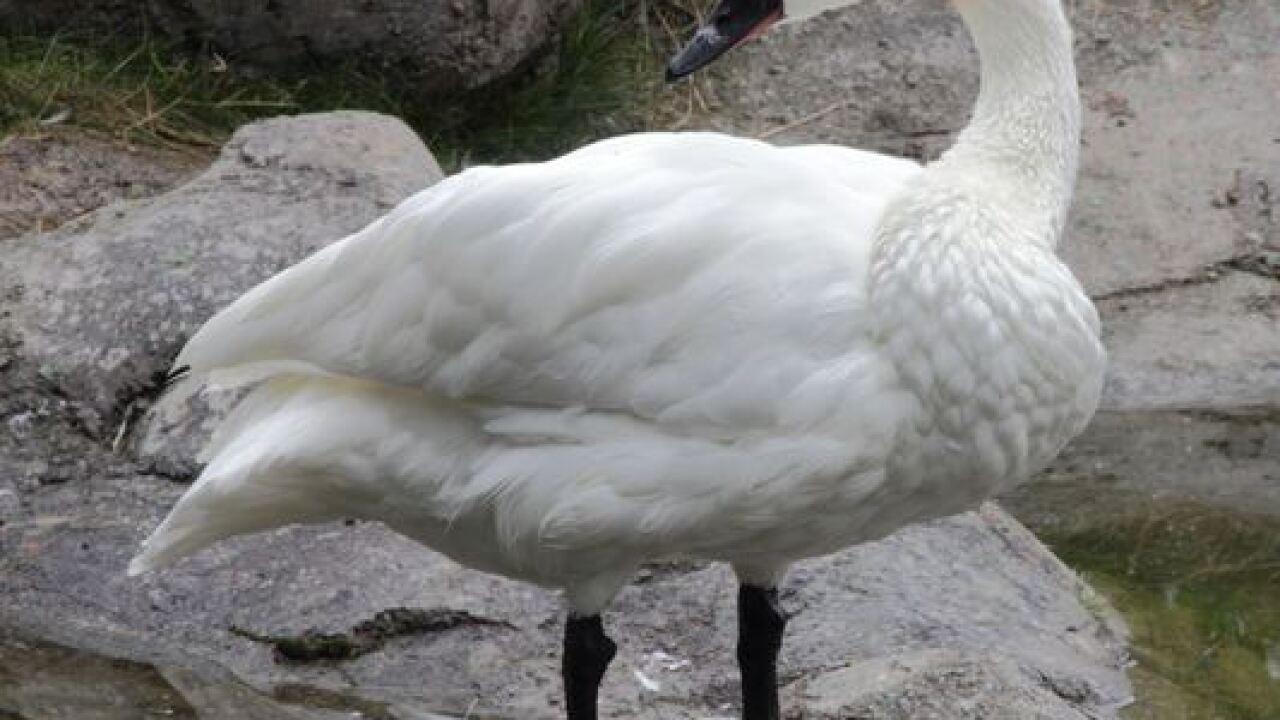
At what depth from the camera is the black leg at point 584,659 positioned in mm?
4535

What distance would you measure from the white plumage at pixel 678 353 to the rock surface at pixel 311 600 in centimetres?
40

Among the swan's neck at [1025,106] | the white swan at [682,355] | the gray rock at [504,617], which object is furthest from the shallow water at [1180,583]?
the swan's neck at [1025,106]

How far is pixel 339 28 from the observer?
755 centimetres

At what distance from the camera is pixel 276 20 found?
7.52 m

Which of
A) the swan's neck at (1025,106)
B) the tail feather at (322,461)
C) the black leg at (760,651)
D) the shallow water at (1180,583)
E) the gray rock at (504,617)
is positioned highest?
the swan's neck at (1025,106)

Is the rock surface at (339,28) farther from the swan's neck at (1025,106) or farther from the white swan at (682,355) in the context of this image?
the swan's neck at (1025,106)

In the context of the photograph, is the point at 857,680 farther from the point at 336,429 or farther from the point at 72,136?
the point at 72,136

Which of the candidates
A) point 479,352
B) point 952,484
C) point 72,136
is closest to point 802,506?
point 952,484

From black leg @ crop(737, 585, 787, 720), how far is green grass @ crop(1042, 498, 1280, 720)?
0.82 meters

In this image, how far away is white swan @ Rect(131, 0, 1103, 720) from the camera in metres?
4.10

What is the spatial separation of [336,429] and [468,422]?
0.22 meters

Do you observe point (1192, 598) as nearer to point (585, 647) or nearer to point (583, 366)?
point (585, 647)

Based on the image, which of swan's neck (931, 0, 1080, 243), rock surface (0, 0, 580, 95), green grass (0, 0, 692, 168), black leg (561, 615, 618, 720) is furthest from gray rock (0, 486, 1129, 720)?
rock surface (0, 0, 580, 95)

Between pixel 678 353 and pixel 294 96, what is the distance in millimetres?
3608
